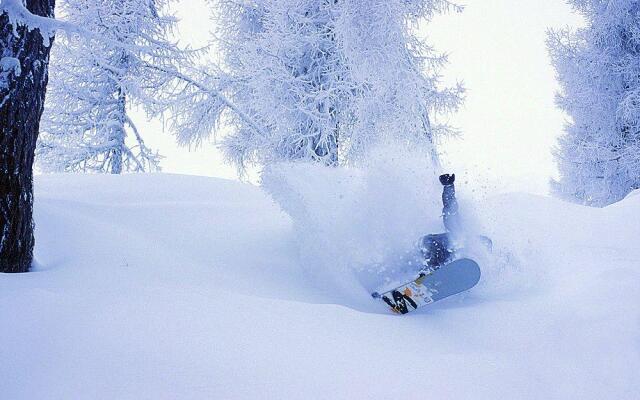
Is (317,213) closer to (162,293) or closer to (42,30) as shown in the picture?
(162,293)

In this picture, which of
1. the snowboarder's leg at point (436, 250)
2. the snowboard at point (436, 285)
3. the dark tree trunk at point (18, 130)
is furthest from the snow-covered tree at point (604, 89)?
the dark tree trunk at point (18, 130)

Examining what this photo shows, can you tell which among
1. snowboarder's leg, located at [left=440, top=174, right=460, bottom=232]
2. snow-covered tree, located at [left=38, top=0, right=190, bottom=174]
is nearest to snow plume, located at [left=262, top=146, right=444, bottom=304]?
snowboarder's leg, located at [left=440, top=174, right=460, bottom=232]

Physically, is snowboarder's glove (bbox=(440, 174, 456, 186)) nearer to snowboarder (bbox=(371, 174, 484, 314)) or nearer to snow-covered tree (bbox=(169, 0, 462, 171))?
snowboarder (bbox=(371, 174, 484, 314))

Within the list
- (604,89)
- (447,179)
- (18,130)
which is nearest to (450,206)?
(447,179)

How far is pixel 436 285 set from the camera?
11.2 feet

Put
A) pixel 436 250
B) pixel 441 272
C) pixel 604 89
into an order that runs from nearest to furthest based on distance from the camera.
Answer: pixel 441 272 → pixel 436 250 → pixel 604 89

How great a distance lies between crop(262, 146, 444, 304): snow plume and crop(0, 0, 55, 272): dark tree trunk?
2.18 m

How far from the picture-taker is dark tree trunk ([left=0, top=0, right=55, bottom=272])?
111 inches

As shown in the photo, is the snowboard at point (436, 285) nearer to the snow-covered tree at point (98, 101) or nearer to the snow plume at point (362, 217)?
the snow plume at point (362, 217)

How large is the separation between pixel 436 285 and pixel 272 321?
1.51 meters

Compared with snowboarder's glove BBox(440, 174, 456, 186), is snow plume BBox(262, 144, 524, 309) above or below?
below

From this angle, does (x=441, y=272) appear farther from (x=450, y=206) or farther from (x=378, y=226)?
(x=378, y=226)

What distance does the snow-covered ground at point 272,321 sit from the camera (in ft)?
6.25

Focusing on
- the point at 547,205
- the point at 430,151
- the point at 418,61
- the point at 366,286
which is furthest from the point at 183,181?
the point at 547,205
